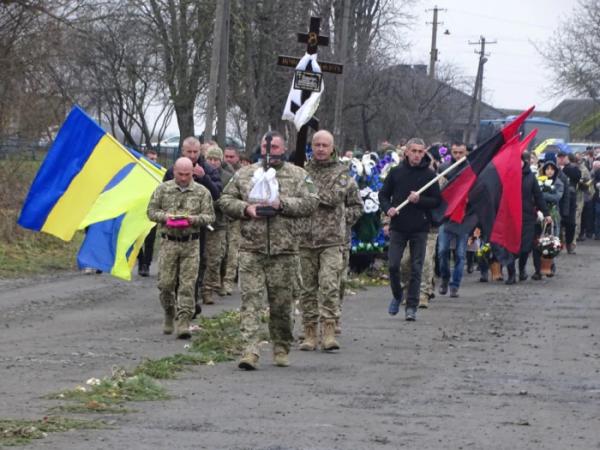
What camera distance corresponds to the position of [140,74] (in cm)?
4781

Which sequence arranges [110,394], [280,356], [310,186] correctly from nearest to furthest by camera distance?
1. [110,394]
2. [310,186]
3. [280,356]

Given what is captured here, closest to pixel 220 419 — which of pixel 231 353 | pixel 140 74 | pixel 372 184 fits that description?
pixel 231 353

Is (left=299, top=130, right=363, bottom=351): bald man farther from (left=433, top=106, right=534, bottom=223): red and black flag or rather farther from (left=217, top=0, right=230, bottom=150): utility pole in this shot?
(left=217, top=0, right=230, bottom=150): utility pole

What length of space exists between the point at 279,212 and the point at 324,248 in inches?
66.0

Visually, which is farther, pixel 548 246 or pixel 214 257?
pixel 548 246

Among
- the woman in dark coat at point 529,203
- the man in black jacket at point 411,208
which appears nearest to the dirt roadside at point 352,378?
the man in black jacket at point 411,208

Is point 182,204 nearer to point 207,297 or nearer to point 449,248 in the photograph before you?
point 207,297

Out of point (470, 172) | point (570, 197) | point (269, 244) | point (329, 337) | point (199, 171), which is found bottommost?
point (329, 337)

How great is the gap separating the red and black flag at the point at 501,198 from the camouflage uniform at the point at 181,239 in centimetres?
459

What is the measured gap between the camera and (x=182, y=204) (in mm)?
14656

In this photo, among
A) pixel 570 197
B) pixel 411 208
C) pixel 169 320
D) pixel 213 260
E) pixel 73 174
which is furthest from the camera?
pixel 570 197

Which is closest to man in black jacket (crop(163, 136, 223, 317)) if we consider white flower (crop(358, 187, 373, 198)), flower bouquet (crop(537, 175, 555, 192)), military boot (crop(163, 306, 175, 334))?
military boot (crop(163, 306, 175, 334))

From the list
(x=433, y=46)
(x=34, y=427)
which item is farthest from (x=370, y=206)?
(x=433, y=46)

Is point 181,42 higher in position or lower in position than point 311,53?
higher
